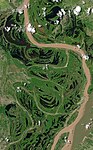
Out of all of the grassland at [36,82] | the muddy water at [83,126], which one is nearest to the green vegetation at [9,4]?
the grassland at [36,82]

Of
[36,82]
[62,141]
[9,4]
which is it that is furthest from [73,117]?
[9,4]

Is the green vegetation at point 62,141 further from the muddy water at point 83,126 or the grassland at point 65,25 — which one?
the grassland at point 65,25

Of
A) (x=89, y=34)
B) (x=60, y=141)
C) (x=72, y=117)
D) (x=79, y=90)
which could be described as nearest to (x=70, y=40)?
(x=89, y=34)

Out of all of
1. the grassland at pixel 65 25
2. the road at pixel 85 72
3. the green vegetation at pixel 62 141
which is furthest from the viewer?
the green vegetation at pixel 62 141

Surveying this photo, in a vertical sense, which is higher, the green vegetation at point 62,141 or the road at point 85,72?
the road at point 85,72

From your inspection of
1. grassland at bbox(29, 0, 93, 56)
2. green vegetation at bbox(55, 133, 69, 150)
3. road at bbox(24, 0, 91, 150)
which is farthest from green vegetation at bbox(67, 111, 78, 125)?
grassland at bbox(29, 0, 93, 56)

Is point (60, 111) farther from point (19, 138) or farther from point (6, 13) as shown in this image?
point (6, 13)

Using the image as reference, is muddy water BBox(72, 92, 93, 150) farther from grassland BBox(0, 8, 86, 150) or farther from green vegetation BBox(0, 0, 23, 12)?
green vegetation BBox(0, 0, 23, 12)

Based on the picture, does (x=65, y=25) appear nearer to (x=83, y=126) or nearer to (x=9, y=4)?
(x=9, y=4)
